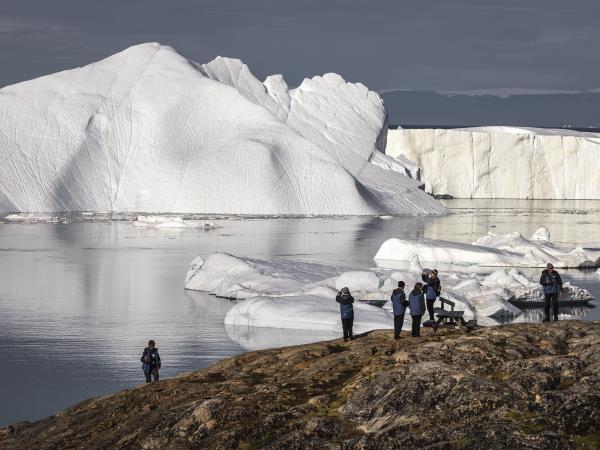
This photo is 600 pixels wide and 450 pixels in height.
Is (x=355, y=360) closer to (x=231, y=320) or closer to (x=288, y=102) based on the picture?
(x=231, y=320)

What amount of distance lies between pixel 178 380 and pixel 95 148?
44.1 metres

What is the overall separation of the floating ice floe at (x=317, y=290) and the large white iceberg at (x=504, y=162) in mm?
44670

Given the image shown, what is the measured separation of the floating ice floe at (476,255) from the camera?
34469 millimetres

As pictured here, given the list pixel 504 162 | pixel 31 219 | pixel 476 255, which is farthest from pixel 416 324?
pixel 504 162

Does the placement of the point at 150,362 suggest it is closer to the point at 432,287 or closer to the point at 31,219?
the point at 432,287

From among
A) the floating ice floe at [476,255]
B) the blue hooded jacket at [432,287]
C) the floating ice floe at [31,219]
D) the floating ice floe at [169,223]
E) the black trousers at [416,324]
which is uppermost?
the floating ice floe at [31,219]

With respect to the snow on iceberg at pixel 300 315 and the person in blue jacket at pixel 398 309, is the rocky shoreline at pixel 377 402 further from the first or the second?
the snow on iceberg at pixel 300 315

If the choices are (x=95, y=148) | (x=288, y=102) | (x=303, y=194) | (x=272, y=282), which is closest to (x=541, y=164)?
(x=288, y=102)

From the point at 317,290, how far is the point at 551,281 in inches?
334

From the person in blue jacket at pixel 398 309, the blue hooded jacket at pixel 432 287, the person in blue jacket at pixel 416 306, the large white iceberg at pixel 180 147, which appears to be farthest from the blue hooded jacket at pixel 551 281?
the large white iceberg at pixel 180 147

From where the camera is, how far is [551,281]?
17438 mm

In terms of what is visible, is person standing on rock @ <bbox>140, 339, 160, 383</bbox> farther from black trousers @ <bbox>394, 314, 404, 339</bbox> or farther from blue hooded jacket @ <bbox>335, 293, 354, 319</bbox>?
black trousers @ <bbox>394, 314, 404, 339</bbox>

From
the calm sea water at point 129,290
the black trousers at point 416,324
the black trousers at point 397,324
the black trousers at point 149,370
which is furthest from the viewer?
the calm sea water at point 129,290

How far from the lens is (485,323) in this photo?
23141 mm
